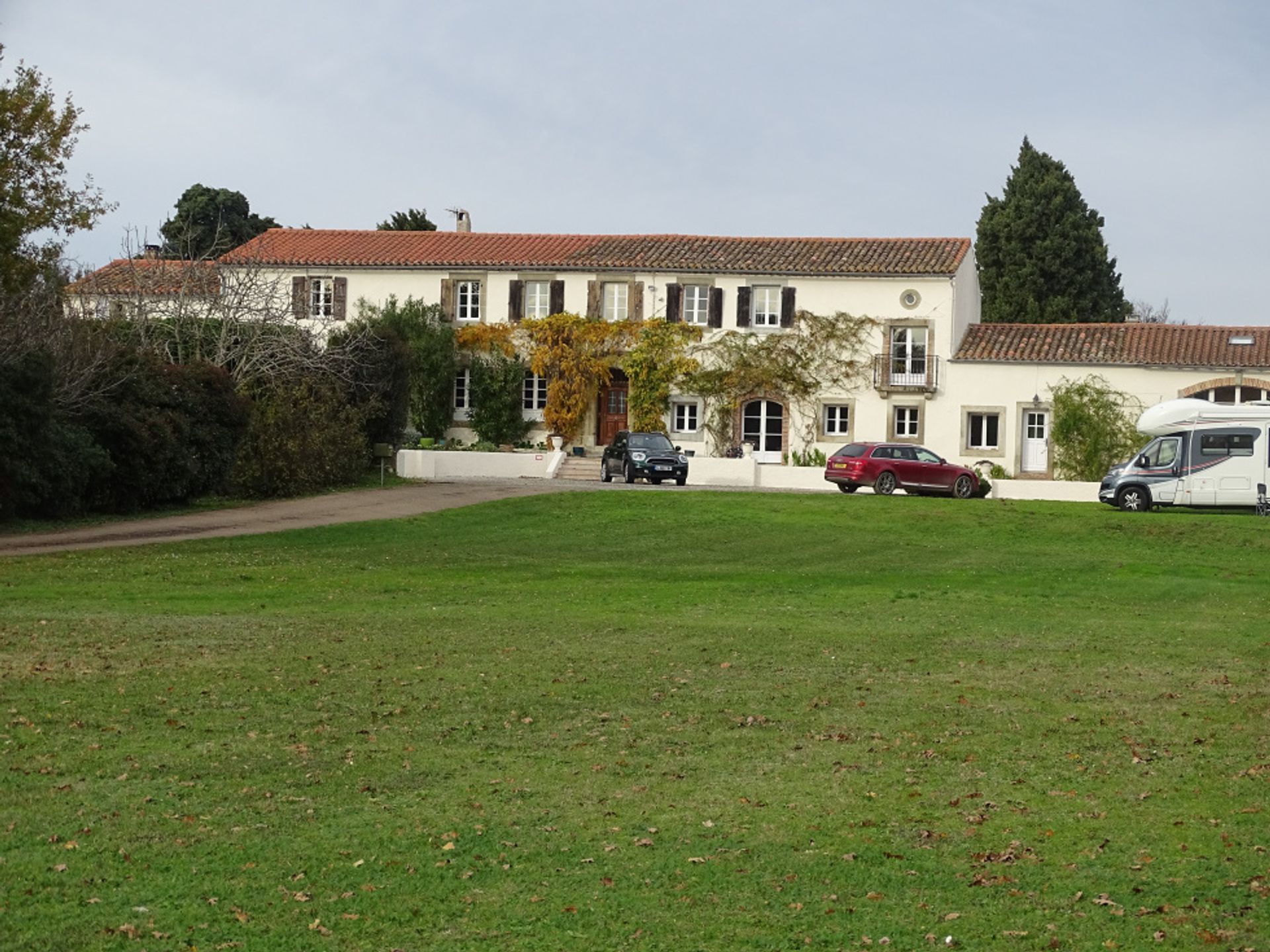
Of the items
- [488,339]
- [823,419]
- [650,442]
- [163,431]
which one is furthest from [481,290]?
[163,431]

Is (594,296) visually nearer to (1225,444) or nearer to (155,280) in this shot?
(155,280)

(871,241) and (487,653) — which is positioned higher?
(871,241)

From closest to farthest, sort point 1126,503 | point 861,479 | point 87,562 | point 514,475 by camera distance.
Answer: point 87,562 → point 1126,503 → point 861,479 → point 514,475

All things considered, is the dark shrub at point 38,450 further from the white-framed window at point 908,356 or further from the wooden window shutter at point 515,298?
the white-framed window at point 908,356

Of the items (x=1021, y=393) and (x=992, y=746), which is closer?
(x=992, y=746)

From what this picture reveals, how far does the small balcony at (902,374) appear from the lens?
48.5 meters

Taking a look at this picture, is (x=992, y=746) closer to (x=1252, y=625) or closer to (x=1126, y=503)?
(x=1252, y=625)

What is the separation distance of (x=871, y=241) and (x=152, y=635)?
39.4 metres

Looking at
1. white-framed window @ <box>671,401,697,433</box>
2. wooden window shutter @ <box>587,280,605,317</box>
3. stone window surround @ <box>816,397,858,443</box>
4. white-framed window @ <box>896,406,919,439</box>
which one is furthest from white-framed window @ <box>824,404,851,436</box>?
wooden window shutter @ <box>587,280,605,317</box>

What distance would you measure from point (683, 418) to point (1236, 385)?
54.7 ft

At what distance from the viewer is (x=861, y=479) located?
4003cm

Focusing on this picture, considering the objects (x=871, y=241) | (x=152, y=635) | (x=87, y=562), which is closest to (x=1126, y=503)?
(x=871, y=241)

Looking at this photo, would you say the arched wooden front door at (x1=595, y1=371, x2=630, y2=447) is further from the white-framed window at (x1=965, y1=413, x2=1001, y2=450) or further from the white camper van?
the white camper van

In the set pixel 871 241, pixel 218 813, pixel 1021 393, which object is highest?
pixel 871 241
